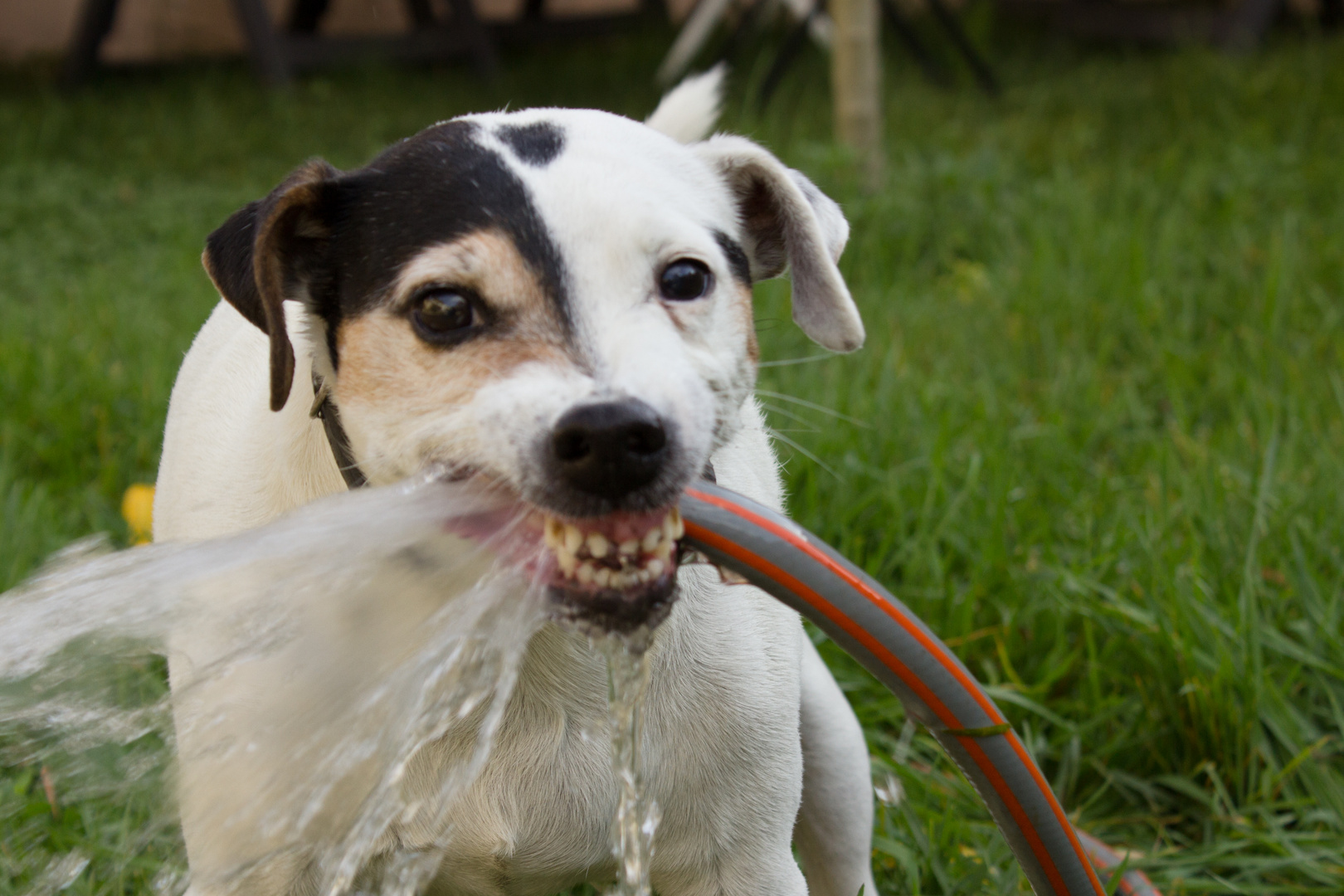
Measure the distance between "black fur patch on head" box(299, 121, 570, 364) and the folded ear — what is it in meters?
0.46

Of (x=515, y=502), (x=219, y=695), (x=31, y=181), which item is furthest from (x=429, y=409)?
(x=31, y=181)

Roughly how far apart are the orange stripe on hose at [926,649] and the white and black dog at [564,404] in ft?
0.29

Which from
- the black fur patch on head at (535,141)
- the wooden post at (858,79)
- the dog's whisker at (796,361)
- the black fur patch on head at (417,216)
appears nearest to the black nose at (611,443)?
the black fur patch on head at (417,216)

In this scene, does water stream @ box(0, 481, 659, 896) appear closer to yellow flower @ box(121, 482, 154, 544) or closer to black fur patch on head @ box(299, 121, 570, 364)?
black fur patch on head @ box(299, 121, 570, 364)

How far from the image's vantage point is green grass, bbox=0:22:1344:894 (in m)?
2.59

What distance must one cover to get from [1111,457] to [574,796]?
7.65 ft

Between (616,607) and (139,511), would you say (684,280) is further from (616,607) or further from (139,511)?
(139,511)

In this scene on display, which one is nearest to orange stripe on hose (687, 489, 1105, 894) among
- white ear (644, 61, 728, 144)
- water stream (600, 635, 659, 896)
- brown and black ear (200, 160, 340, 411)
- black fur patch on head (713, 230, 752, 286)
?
water stream (600, 635, 659, 896)

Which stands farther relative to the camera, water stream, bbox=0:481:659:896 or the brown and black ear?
the brown and black ear

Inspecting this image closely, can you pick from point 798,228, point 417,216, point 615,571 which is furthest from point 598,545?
point 798,228

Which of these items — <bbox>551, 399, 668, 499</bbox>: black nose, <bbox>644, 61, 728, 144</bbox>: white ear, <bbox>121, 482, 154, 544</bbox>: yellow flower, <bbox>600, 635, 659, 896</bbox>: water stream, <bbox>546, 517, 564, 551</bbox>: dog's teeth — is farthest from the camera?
<bbox>121, 482, 154, 544</bbox>: yellow flower

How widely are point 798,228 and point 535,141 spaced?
1.64 feet

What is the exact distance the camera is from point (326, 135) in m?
7.90

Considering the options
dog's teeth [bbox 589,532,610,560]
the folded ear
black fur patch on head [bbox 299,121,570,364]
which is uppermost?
black fur patch on head [bbox 299,121,570,364]
